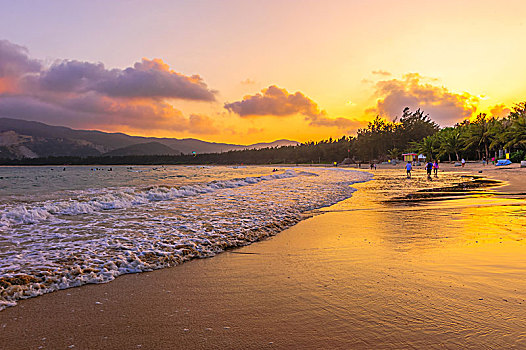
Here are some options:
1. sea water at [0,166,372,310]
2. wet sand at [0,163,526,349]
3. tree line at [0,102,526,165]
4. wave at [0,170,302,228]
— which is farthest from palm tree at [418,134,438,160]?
wet sand at [0,163,526,349]

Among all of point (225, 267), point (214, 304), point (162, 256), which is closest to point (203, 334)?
point (214, 304)

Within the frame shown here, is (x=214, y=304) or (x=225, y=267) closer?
(x=214, y=304)

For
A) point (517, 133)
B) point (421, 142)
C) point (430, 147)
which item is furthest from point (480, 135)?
point (421, 142)

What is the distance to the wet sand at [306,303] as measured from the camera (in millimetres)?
2695

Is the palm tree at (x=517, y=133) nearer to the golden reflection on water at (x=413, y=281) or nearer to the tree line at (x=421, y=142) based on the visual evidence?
the tree line at (x=421, y=142)

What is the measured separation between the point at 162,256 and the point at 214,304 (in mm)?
2458

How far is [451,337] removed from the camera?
104 inches

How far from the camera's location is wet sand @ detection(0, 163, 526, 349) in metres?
2.70

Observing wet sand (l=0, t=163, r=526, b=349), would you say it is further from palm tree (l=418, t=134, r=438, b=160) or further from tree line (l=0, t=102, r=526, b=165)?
palm tree (l=418, t=134, r=438, b=160)

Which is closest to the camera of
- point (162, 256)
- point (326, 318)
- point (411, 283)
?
point (326, 318)

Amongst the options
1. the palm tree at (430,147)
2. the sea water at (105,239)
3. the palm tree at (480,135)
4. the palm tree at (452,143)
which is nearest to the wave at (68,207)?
the sea water at (105,239)

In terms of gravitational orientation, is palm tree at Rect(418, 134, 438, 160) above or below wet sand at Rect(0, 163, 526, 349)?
above

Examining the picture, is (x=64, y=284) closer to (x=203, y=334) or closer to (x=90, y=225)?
(x=203, y=334)

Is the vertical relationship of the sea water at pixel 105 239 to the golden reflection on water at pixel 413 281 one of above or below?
below
